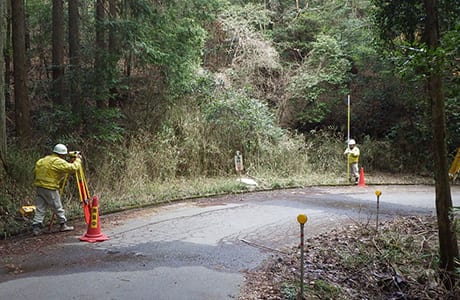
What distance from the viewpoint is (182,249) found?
7512 mm

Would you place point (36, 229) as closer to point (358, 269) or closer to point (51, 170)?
point (51, 170)

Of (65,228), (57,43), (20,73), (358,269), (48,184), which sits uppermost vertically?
(57,43)

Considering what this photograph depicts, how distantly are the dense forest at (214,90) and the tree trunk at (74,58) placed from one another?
65 millimetres

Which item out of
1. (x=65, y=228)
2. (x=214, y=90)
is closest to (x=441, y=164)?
(x=65, y=228)

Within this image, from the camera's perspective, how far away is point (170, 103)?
16.6 metres

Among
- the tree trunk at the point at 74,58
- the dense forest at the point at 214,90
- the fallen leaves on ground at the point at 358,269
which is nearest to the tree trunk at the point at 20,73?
the dense forest at the point at 214,90

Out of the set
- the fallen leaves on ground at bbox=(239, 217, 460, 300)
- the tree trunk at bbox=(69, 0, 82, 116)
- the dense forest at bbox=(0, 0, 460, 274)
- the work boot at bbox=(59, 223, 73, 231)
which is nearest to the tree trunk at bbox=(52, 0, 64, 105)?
the dense forest at bbox=(0, 0, 460, 274)

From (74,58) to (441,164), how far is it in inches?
466

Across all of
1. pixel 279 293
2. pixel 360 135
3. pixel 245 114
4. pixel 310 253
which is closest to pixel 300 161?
pixel 245 114

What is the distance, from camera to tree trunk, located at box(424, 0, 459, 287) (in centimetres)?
650

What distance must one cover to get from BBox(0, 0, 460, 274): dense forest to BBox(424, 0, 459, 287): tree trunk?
0.03 metres

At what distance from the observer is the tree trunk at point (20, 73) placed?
12.3 meters

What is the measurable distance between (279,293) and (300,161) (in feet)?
41.2

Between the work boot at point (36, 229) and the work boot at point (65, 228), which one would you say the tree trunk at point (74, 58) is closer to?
the work boot at point (65, 228)
